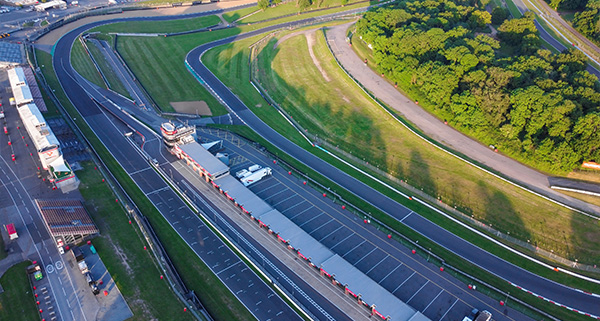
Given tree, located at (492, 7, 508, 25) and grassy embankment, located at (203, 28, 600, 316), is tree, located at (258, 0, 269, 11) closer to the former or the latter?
grassy embankment, located at (203, 28, 600, 316)

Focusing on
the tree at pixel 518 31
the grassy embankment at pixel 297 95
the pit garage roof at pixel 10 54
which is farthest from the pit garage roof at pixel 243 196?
the tree at pixel 518 31

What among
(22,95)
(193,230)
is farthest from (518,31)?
(22,95)

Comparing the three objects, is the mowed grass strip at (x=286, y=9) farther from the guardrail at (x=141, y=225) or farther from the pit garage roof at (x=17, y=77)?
the guardrail at (x=141, y=225)

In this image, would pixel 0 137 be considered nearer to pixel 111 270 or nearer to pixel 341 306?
pixel 111 270

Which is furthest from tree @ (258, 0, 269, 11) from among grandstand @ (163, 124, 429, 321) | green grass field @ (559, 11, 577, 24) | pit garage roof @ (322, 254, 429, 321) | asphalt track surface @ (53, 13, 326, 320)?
pit garage roof @ (322, 254, 429, 321)

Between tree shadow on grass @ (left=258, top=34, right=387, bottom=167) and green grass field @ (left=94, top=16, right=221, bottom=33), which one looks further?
green grass field @ (left=94, top=16, right=221, bottom=33)
